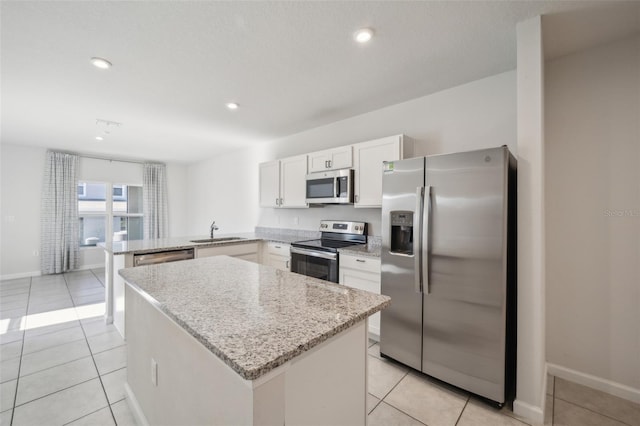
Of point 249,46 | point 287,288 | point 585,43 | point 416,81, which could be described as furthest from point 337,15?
point 585,43

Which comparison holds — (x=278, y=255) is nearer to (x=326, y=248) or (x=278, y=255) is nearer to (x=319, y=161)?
(x=326, y=248)

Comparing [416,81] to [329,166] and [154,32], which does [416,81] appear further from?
[154,32]

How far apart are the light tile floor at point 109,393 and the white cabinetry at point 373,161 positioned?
154 centimetres

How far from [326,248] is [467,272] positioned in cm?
143

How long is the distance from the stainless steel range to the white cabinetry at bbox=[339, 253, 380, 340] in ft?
0.32

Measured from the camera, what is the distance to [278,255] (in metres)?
3.65

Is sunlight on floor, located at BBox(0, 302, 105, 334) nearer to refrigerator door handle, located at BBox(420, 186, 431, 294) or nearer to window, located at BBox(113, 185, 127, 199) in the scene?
window, located at BBox(113, 185, 127, 199)

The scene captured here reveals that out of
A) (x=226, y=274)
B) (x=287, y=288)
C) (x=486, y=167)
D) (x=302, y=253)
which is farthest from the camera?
(x=302, y=253)

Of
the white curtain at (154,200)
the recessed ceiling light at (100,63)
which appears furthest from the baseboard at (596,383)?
the white curtain at (154,200)

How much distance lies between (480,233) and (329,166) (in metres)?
1.98

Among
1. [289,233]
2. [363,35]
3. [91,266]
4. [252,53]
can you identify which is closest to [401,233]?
[363,35]

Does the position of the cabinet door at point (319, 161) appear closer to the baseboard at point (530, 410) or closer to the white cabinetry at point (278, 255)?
the white cabinetry at point (278, 255)

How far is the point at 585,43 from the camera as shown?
197 cm

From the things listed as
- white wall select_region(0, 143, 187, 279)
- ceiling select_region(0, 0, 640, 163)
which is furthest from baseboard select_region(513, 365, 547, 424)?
white wall select_region(0, 143, 187, 279)
